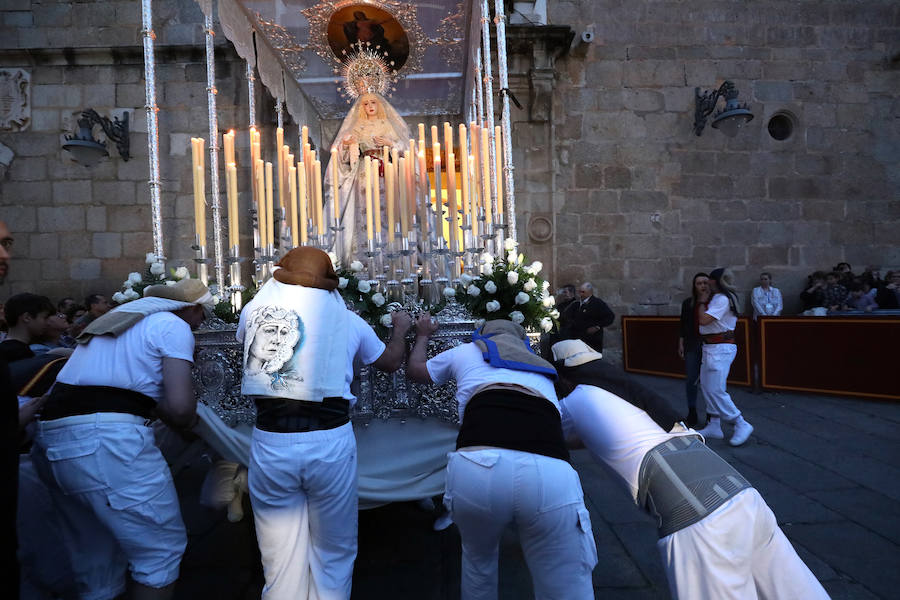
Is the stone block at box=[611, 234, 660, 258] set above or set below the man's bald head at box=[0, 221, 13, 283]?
above

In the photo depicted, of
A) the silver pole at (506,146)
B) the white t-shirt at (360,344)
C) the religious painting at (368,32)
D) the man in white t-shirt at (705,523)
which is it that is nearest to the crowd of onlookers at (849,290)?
the silver pole at (506,146)

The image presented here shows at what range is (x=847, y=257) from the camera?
9.47 metres

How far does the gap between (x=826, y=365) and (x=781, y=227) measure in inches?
122

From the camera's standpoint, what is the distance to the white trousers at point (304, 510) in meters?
2.23

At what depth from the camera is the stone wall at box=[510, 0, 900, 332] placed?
9.28 meters

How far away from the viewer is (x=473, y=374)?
2393mm

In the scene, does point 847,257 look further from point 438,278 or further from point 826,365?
point 438,278

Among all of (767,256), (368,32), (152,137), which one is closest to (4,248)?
(152,137)

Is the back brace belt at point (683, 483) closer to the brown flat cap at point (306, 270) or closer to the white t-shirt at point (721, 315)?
the brown flat cap at point (306, 270)

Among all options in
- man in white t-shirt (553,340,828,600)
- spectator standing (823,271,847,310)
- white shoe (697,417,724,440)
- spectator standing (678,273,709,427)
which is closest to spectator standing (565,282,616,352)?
spectator standing (678,273,709,427)

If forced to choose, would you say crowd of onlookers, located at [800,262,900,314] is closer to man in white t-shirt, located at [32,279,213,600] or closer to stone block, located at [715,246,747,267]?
stone block, located at [715,246,747,267]

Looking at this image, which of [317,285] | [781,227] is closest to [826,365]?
[781,227]

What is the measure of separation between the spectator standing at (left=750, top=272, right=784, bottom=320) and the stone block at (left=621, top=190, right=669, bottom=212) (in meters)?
2.07

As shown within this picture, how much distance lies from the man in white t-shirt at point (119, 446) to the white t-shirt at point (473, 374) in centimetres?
112
